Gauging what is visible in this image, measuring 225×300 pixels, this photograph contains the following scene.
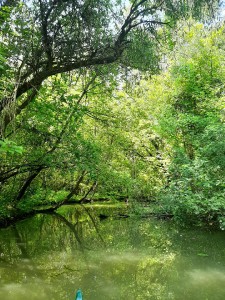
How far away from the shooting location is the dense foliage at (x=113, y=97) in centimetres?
564

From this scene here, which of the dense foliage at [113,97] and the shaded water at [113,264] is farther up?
the dense foliage at [113,97]

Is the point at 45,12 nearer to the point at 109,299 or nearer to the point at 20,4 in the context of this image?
the point at 20,4

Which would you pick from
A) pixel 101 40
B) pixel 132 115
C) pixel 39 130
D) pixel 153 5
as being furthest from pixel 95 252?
pixel 132 115

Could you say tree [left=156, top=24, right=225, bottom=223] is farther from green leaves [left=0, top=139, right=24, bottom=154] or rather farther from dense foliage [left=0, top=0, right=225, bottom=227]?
green leaves [left=0, top=139, right=24, bottom=154]

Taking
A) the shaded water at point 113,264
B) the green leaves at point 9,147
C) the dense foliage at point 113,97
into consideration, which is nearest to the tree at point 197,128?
the dense foliage at point 113,97

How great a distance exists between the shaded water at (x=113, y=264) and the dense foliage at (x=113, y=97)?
3.99 ft

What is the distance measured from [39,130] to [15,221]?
551cm

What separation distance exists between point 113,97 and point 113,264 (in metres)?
6.82

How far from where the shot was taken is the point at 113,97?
12.5m

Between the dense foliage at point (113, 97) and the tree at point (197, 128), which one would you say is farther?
the tree at point (197, 128)

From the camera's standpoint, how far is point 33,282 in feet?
20.6

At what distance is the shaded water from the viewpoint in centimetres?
580

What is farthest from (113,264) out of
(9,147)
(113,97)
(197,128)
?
(197,128)

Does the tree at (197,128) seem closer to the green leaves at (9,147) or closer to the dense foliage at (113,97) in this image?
the dense foliage at (113,97)
